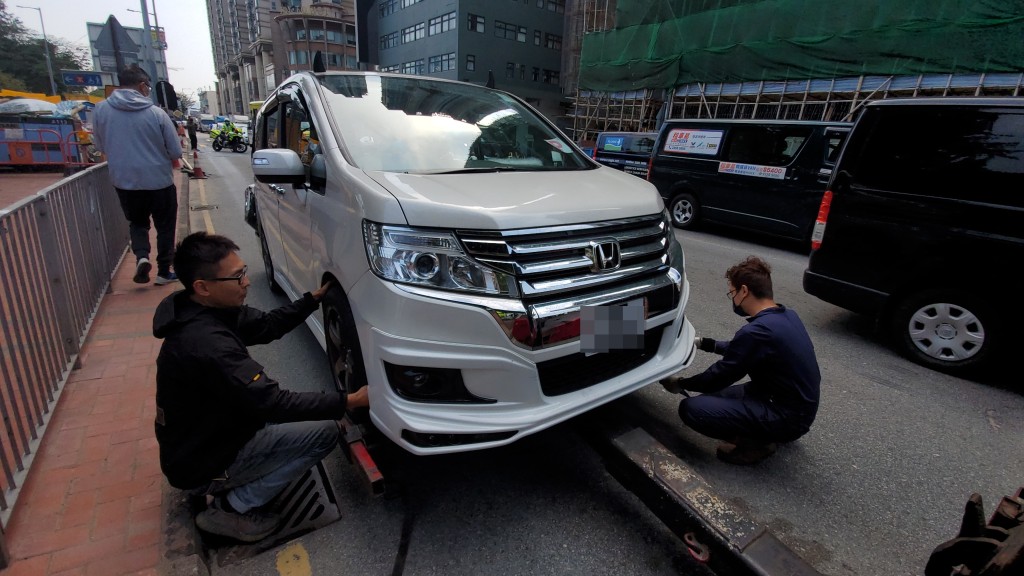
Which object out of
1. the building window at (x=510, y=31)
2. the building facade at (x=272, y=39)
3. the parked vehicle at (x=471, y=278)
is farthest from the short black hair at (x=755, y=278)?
the building facade at (x=272, y=39)

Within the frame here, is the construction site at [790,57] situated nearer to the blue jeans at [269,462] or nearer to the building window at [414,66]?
the blue jeans at [269,462]

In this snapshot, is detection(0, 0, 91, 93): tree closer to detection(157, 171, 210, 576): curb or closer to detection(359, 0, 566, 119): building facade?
detection(359, 0, 566, 119): building facade

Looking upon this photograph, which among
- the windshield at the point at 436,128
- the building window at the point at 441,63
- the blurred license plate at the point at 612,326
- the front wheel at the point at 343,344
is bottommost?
the front wheel at the point at 343,344

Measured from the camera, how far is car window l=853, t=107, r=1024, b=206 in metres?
3.33

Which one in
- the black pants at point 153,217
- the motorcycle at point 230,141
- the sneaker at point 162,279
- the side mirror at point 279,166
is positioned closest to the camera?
the side mirror at point 279,166

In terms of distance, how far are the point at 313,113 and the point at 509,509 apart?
7.66 ft

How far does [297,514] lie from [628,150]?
11.2 metres

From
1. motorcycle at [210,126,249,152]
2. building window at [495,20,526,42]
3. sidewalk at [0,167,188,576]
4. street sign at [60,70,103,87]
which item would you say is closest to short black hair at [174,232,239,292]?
sidewalk at [0,167,188,576]

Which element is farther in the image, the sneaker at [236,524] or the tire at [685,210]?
the tire at [685,210]

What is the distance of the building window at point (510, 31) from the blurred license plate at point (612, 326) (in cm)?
4307

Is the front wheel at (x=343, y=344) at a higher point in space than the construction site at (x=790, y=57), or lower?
lower

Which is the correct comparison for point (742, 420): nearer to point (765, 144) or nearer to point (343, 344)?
point (343, 344)

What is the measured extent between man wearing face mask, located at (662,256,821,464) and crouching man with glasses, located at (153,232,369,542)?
1750 mm

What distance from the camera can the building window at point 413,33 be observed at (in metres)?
42.9
